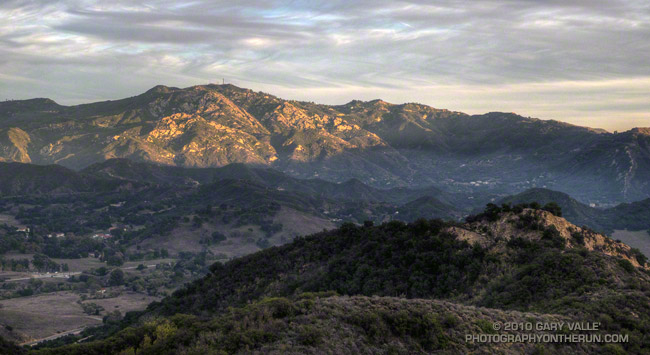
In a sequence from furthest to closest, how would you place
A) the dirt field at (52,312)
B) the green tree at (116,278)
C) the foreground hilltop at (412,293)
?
the green tree at (116,278), the dirt field at (52,312), the foreground hilltop at (412,293)

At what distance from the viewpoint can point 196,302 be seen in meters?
83.2

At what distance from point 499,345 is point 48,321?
364ft

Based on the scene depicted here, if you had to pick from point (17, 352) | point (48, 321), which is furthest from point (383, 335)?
point (48, 321)

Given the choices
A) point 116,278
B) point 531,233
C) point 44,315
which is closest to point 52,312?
point 44,315

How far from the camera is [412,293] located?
199ft

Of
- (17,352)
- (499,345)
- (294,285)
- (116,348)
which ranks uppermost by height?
(499,345)

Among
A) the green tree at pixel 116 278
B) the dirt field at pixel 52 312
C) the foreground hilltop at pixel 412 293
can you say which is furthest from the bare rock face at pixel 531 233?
the green tree at pixel 116 278

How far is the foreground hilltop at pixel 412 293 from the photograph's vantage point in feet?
110

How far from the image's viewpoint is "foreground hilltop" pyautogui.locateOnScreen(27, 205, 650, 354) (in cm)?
3356

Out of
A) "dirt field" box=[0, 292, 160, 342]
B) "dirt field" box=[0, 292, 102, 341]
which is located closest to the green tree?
"dirt field" box=[0, 292, 160, 342]

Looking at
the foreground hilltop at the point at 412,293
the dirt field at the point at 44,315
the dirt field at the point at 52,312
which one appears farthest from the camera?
the dirt field at the point at 52,312

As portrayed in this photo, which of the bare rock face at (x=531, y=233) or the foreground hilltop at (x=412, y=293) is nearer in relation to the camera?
the foreground hilltop at (x=412, y=293)

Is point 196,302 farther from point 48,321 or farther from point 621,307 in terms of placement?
point 621,307

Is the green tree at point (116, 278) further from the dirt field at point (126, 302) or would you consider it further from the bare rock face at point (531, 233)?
the bare rock face at point (531, 233)
